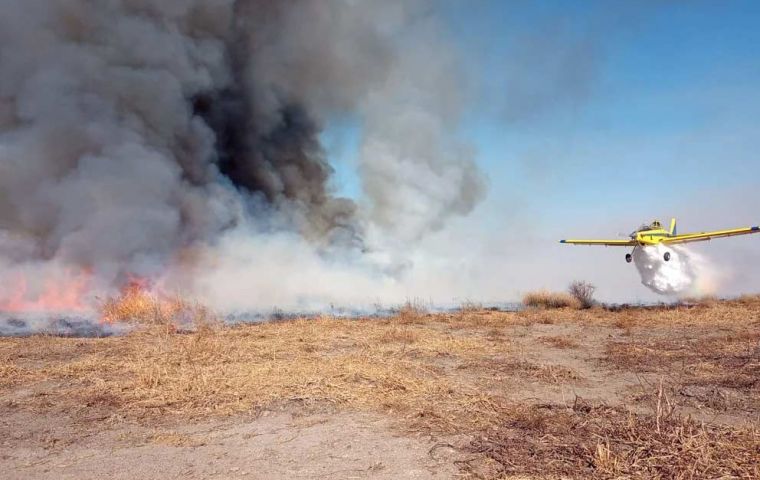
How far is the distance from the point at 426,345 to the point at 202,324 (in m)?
7.33

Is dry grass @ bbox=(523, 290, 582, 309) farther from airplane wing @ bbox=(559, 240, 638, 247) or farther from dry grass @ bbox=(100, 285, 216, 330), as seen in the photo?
dry grass @ bbox=(100, 285, 216, 330)

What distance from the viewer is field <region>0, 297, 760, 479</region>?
15.6 ft

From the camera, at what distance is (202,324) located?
15320 millimetres

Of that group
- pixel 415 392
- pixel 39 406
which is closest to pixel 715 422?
pixel 415 392

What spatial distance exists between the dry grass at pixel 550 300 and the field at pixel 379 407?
37.8 feet

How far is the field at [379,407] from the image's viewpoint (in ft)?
15.6

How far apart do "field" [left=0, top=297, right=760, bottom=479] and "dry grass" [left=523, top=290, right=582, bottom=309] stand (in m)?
11.5

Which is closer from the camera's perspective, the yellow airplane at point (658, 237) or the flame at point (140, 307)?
the flame at point (140, 307)

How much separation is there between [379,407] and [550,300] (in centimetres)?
2156

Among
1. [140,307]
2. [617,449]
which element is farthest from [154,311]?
[617,449]

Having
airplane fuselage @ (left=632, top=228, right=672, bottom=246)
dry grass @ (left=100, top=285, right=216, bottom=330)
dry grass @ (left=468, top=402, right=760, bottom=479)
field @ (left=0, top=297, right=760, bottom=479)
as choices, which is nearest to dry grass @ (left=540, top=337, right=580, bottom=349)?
field @ (left=0, top=297, right=760, bottom=479)

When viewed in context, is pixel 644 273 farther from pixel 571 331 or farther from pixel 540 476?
pixel 540 476

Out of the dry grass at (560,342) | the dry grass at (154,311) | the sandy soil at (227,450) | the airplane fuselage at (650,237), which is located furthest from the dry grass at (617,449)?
the airplane fuselage at (650,237)

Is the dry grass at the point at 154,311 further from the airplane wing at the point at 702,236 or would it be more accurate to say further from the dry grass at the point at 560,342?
the airplane wing at the point at 702,236
